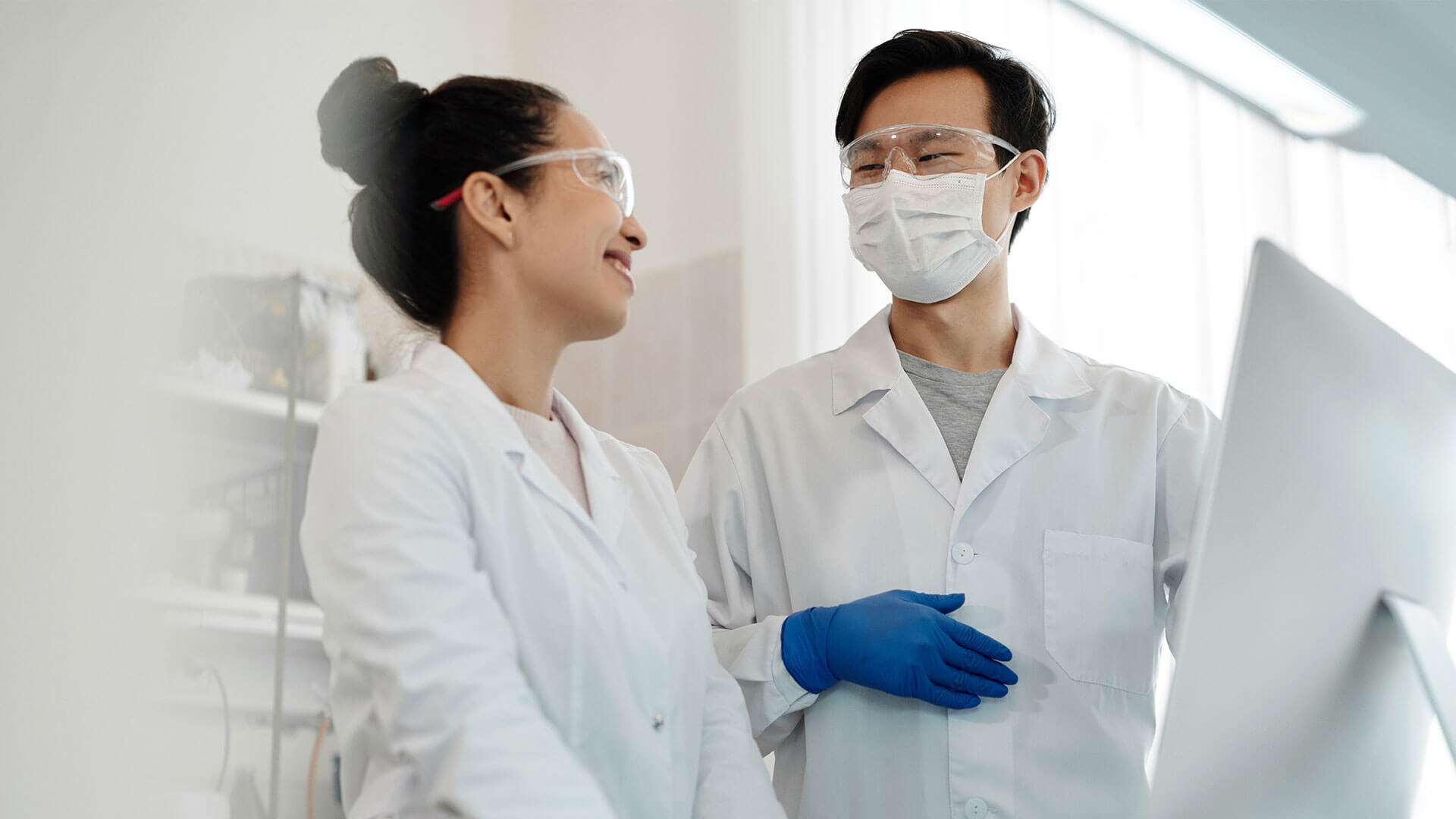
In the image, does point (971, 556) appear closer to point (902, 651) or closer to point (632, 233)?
point (902, 651)

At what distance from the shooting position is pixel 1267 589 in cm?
76

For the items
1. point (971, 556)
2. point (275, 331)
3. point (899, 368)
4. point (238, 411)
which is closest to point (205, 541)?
point (238, 411)

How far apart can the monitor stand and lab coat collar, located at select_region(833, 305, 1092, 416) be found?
840 mm

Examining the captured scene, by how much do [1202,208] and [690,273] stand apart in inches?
45.1

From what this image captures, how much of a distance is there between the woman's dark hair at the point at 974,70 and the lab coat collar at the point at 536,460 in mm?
867

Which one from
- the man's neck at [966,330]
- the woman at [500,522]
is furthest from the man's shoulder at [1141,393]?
the woman at [500,522]

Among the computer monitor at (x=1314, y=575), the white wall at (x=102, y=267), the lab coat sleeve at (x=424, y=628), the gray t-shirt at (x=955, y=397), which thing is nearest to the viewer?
the computer monitor at (x=1314, y=575)

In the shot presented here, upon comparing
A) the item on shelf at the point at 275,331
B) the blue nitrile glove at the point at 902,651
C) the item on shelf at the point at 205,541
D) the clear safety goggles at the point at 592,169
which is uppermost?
the clear safety goggles at the point at 592,169

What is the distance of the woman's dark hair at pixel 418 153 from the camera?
1.29 m

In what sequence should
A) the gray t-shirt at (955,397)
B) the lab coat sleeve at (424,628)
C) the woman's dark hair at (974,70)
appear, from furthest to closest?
the woman's dark hair at (974,70)
the gray t-shirt at (955,397)
the lab coat sleeve at (424,628)

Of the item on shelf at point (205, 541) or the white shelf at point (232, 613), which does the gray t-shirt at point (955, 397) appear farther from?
the item on shelf at point (205, 541)

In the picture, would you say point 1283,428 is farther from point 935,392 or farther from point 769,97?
point 769,97

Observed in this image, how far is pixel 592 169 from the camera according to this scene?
132 cm

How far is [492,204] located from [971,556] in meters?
0.77
